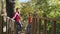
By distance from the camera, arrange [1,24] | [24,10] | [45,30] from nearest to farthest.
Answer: [45,30], [1,24], [24,10]

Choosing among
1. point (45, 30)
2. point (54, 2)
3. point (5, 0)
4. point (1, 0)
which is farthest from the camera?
point (54, 2)

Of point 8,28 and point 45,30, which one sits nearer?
point 45,30

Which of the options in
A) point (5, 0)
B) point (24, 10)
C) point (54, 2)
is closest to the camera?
point (5, 0)

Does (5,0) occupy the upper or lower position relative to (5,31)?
upper

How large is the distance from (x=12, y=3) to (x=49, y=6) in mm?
7589

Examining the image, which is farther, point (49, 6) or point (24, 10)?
point (24, 10)

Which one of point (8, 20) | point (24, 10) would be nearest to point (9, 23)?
point (8, 20)

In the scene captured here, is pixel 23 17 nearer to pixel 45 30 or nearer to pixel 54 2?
pixel 54 2

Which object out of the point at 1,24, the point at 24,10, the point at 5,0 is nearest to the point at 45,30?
the point at 1,24

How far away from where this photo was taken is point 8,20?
11203mm

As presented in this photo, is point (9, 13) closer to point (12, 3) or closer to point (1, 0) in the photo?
point (12, 3)

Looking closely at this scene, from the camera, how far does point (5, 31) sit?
11.5 meters

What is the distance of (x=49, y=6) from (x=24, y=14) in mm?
14148

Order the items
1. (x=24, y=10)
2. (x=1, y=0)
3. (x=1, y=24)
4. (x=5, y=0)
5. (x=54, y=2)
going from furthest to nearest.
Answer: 1. (x=24, y=10)
2. (x=54, y=2)
3. (x=5, y=0)
4. (x=1, y=0)
5. (x=1, y=24)
